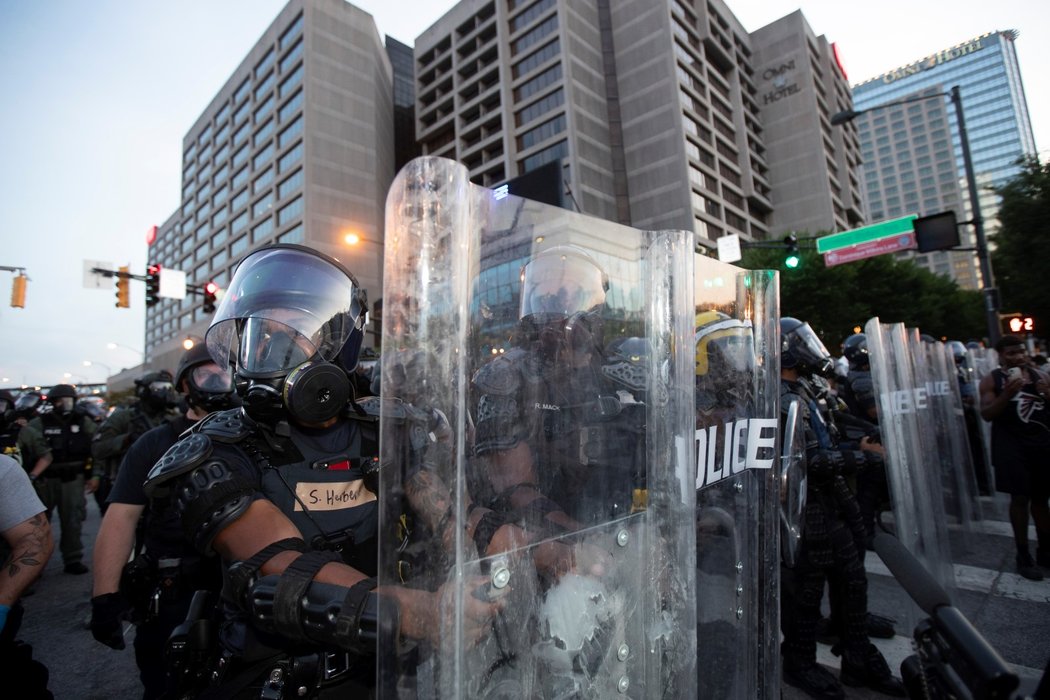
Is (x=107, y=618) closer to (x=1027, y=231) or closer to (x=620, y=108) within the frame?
(x=1027, y=231)

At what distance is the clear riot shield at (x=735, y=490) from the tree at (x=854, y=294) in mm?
22674

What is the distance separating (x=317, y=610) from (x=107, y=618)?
184 centimetres

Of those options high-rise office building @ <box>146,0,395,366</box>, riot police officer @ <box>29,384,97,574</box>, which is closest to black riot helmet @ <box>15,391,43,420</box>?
riot police officer @ <box>29,384,97,574</box>

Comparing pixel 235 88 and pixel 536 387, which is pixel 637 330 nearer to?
pixel 536 387

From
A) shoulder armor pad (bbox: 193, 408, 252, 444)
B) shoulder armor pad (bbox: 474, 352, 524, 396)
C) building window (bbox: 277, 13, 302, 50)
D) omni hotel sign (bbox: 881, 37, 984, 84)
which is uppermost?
omni hotel sign (bbox: 881, 37, 984, 84)

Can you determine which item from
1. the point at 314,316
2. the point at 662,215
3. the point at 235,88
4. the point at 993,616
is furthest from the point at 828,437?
the point at 235,88

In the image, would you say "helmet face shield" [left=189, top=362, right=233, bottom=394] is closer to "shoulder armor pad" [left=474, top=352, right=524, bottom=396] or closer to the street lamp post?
"shoulder armor pad" [left=474, top=352, right=524, bottom=396]

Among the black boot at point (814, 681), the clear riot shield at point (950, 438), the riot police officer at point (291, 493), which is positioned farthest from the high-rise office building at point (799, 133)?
the riot police officer at point (291, 493)

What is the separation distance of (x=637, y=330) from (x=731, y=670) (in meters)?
1.00

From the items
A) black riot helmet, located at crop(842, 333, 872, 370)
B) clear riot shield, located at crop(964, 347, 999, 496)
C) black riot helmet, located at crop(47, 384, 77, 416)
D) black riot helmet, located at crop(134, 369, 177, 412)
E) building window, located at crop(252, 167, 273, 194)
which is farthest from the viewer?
building window, located at crop(252, 167, 273, 194)

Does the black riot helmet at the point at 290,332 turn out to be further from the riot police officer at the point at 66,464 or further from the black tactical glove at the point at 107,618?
the riot police officer at the point at 66,464

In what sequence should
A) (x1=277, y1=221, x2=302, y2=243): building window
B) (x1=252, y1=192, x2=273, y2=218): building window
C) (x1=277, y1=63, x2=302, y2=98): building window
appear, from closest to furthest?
(x1=277, y1=221, x2=302, y2=243): building window < (x1=277, y1=63, x2=302, y2=98): building window < (x1=252, y1=192, x2=273, y2=218): building window

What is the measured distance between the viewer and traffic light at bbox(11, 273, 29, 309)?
13.1 metres

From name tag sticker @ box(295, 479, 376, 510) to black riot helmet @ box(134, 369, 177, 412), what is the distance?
384 centimetres
